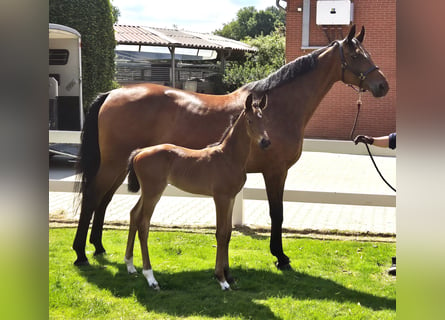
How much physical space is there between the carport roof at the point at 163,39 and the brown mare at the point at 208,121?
603 inches

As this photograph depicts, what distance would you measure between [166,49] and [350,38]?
18.0m

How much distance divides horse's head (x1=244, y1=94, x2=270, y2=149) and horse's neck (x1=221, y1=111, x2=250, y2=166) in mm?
139

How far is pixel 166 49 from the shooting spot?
69.8 ft

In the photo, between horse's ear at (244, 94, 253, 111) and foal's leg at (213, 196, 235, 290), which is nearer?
horse's ear at (244, 94, 253, 111)

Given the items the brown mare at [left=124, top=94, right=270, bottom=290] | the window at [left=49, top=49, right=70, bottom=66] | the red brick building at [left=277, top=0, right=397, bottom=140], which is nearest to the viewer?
the brown mare at [left=124, top=94, right=270, bottom=290]

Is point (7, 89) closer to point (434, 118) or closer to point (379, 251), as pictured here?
point (434, 118)

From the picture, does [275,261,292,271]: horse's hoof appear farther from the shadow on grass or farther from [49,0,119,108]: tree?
[49,0,119,108]: tree

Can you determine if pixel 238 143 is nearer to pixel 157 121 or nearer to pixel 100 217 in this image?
pixel 157 121

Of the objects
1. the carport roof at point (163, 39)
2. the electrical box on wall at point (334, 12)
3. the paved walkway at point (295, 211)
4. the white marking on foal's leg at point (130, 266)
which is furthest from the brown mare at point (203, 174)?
the carport roof at point (163, 39)

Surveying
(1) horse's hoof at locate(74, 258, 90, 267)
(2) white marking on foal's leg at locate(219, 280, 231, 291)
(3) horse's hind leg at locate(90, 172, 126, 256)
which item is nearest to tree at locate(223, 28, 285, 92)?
(3) horse's hind leg at locate(90, 172, 126, 256)

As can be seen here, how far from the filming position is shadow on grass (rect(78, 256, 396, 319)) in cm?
349

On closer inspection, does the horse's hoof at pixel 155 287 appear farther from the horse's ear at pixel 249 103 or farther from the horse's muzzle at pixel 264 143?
the horse's ear at pixel 249 103

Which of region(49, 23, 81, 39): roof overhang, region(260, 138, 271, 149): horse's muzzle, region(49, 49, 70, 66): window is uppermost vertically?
region(49, 23, 81, 39): roof overhang

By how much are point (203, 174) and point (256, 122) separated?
2.13 ft
